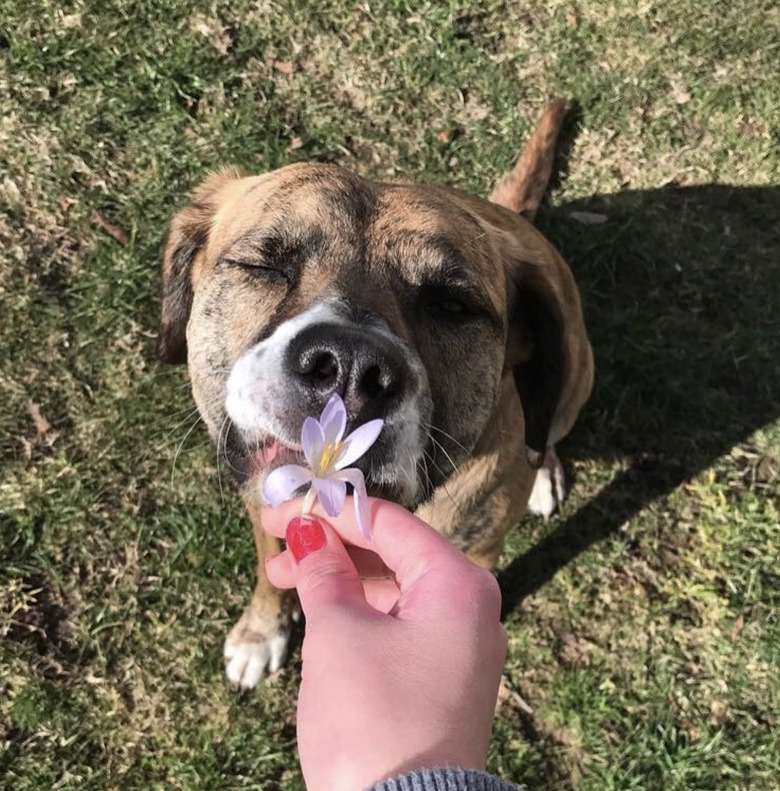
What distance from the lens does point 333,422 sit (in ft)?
6.08

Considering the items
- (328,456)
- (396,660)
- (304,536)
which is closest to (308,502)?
(304,536)

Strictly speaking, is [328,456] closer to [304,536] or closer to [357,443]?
[357,443]

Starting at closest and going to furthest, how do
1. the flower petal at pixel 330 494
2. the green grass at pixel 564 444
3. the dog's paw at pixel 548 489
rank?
the flower petal at pixel 330 494 → the green grass at pixel 564 444 → the dog's paw at pixel 548 489

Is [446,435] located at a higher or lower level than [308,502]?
lower

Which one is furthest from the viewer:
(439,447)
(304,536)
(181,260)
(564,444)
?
(564,444)

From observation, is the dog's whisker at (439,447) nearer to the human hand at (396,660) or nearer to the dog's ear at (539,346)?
the human hand at (396,660)

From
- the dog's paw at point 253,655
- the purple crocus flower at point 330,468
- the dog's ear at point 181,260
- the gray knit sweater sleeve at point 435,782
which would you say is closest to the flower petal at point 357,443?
the purple crocus flower at point 330,468

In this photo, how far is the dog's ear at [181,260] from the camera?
3037 millimetres

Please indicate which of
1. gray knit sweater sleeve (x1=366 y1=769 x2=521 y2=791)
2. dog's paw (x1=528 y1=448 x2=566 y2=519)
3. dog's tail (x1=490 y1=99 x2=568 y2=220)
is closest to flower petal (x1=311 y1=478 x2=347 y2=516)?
gray knit sweater sleeve (x1=366 y1=769 x2=521 y2=791)

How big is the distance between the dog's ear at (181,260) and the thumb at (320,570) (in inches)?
53.8

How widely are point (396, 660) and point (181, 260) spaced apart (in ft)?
6.14

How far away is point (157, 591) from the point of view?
3.97 metres

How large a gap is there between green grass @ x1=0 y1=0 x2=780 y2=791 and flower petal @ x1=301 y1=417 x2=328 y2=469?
218 cm

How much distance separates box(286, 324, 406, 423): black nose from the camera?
2020 mm
